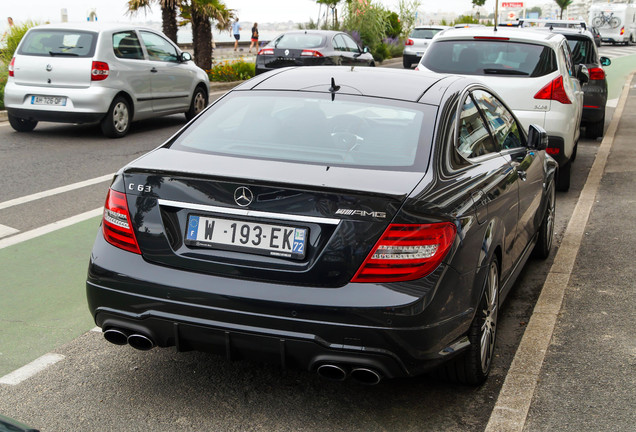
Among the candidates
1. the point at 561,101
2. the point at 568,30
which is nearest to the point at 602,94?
the point at 568,30

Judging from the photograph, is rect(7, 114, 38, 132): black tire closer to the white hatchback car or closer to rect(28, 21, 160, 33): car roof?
rect(28, 21, 160, 33): car roof

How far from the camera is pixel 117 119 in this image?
12.9 metres

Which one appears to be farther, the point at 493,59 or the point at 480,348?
the point at 493,59

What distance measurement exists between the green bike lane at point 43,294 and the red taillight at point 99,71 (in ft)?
18.1

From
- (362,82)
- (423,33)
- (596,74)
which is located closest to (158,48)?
(596,74)

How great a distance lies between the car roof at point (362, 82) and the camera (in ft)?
14.5

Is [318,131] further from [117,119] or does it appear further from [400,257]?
[117,119]

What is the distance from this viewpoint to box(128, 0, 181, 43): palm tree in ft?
77.4

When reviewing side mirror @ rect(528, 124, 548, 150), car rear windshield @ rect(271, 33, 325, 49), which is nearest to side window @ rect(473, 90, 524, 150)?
side mirror @ rect(528, 124, 548, 150)

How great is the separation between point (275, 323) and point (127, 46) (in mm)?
10595

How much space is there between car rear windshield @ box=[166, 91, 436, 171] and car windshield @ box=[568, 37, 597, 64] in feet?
34.4

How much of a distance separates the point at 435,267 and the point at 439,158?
25.2 inches

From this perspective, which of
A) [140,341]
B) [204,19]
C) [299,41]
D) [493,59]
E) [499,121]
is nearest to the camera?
[140,341]

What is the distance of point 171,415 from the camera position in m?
3.78
